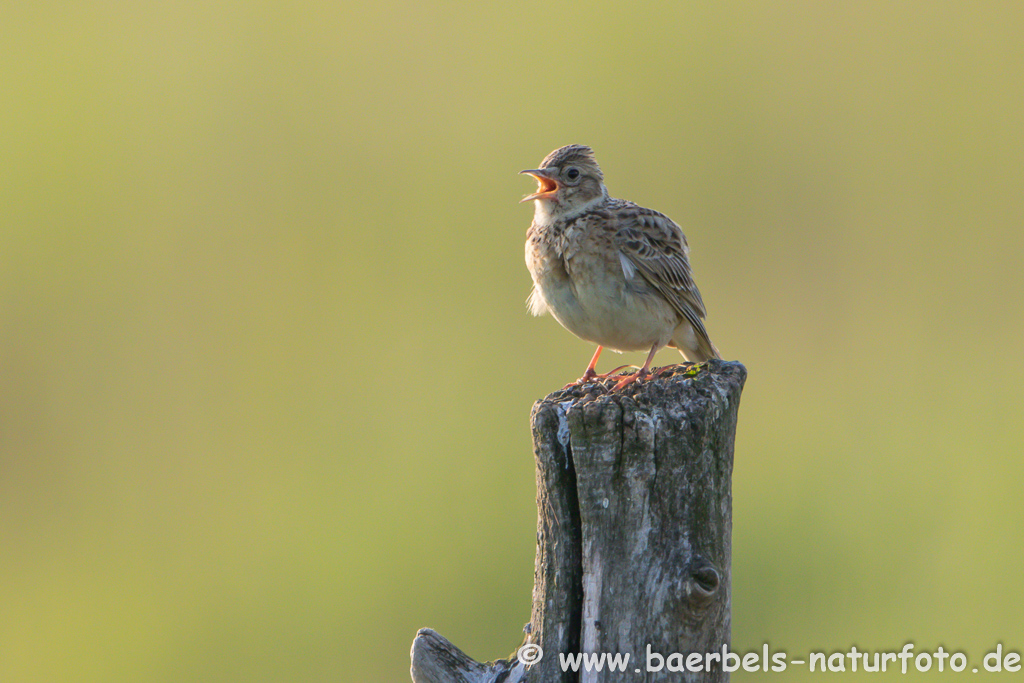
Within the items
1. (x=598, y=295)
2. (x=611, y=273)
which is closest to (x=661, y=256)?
(x=611, y=273)

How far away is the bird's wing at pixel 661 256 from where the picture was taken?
21.4ft

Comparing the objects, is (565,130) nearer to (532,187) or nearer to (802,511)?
(532,187)

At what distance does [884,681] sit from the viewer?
11031 mm

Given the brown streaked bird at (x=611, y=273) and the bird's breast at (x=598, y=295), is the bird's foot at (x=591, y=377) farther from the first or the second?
the bird's breast at (x=598, y=295)

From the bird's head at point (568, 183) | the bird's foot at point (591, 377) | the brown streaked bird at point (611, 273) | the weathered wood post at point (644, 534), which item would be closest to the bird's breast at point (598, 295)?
the brown streaked bird at point (611, 273)

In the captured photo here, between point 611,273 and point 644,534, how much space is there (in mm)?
2653

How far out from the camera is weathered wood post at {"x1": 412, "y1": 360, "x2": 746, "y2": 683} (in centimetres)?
397

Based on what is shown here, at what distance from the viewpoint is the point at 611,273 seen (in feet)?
21.1

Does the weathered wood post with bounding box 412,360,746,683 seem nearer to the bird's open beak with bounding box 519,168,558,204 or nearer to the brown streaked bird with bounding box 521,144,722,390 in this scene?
the brown streaked bird with bounding box 521,144,722,390

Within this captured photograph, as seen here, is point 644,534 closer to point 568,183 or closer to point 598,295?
point 598,295

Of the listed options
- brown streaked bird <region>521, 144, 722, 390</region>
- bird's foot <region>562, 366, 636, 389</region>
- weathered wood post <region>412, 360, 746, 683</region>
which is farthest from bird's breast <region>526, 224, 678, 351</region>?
weathered wood post <region>412, 360, 746, 683</region>

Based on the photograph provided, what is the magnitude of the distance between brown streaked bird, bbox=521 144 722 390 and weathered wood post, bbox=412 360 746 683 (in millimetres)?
1981

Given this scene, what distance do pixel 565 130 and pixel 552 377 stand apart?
5.71 metres

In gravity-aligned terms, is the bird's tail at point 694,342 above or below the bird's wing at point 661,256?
below
